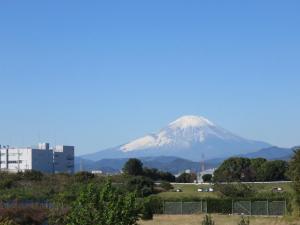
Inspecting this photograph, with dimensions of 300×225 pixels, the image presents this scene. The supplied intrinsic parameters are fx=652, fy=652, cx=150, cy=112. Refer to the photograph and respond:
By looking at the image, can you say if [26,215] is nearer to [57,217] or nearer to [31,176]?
[57,217]

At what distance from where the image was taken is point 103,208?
16.9m

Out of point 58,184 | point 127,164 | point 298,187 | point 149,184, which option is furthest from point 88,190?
point 127,164

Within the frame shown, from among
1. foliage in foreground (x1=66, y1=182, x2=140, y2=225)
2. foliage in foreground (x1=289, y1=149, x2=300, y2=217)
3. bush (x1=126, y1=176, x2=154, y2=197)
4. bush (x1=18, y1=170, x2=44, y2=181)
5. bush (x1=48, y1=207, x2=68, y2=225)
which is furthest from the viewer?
bush (x1=18, y1=170, x2=44, y2=181)

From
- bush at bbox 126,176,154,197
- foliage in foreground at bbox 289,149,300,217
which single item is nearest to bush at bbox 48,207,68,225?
foliage in foreground at bbox 289,149,300,217

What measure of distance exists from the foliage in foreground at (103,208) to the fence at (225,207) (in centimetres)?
4138

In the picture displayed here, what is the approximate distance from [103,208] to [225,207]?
44285 millimetres

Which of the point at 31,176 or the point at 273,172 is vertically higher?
the point at 273,172

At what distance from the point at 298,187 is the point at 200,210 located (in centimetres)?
2236

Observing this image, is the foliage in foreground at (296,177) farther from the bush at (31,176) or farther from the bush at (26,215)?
the bush at (31,176)

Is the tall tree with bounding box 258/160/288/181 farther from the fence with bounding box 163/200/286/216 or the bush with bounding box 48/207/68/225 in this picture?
the bush with bounding box 48/207/68/225

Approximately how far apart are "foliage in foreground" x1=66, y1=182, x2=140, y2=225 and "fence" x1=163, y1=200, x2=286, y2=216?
41382 millimetres

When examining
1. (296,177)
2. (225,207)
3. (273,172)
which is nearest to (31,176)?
(225,207)

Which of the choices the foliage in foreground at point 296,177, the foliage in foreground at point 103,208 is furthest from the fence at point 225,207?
the foliage in foreground at point 103,208

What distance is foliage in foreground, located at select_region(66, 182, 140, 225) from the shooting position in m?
16.6
